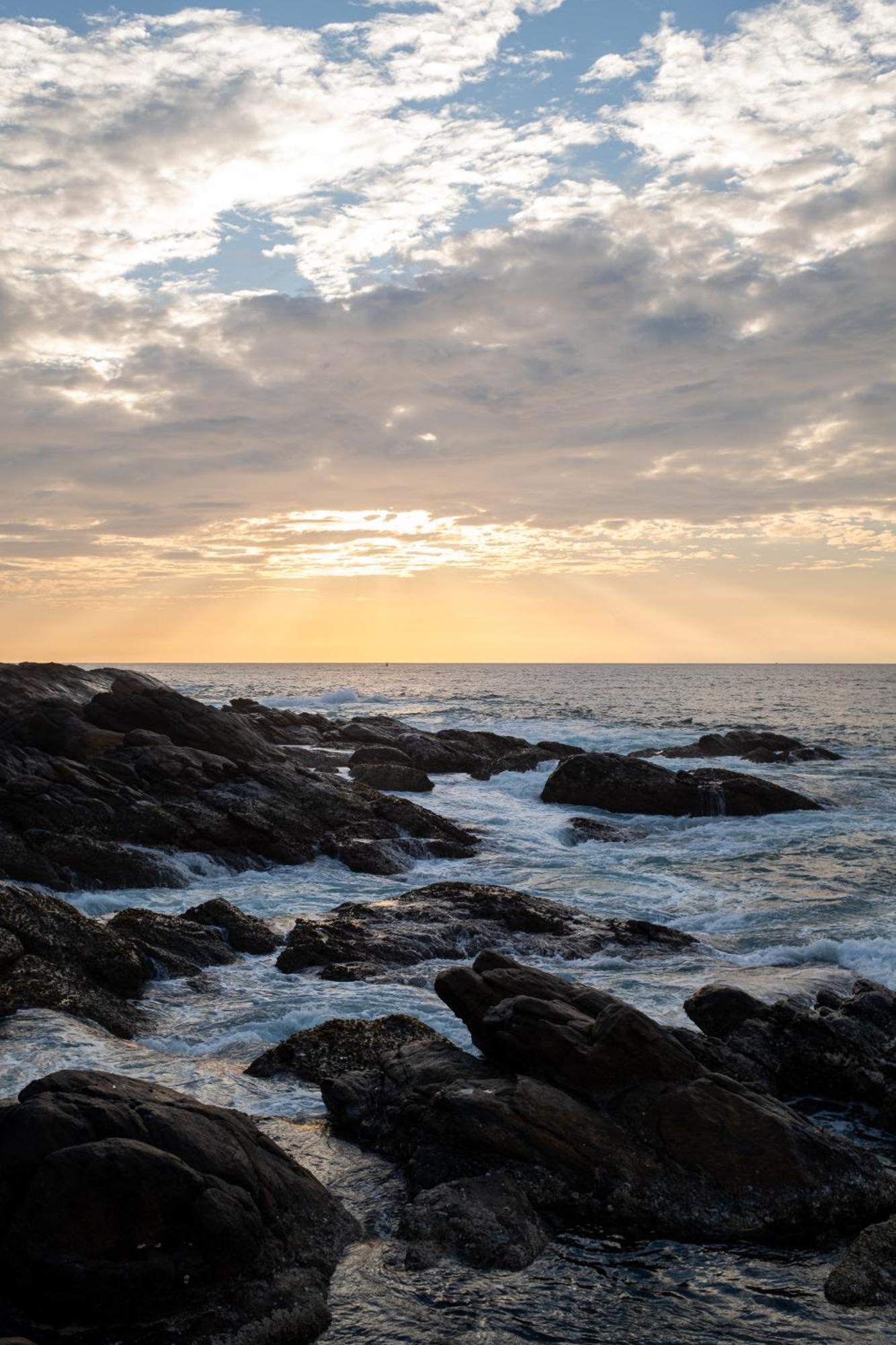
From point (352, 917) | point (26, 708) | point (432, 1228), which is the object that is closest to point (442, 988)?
point (432, 1228)

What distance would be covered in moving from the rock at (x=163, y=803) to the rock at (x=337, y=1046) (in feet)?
32.9

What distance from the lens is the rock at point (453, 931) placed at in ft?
55.8

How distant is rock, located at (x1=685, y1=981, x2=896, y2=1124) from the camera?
1198 centimetres

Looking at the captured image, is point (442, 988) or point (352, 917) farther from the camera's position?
point (352, 917)

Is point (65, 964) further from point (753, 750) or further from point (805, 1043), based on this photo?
point (753, 750)

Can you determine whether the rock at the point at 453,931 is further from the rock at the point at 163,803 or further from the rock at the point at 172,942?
the rock at the point at 163,803

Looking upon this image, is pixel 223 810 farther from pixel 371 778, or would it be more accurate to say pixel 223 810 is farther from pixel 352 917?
pixel 371 778

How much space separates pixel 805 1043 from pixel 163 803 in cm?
1774

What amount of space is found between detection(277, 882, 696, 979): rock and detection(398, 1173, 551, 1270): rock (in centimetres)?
796

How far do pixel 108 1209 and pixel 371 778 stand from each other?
106ft

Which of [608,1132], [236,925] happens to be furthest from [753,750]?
[608,1132]

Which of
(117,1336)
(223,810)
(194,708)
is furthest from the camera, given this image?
(194,708)

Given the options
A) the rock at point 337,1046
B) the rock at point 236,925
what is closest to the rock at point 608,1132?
the rock at point 337,1046

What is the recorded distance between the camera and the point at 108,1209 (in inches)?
273
